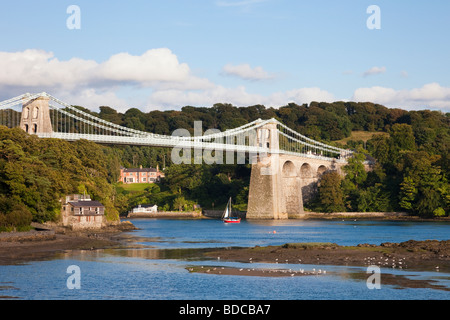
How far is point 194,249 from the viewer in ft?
134

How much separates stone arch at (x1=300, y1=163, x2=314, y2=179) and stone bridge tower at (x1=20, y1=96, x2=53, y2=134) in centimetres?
4454

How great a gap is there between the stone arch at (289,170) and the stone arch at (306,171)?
5.86 m

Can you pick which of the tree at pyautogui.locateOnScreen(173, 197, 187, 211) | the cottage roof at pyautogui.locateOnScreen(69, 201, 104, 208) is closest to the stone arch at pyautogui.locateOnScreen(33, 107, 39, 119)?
the cottage roof at pyautogui.locateOnScreen(69, 201, 104, 208)

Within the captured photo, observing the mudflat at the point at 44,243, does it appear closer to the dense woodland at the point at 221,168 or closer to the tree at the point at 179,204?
the dense woodland at the point at 221,168

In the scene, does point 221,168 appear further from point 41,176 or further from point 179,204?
point 41,176

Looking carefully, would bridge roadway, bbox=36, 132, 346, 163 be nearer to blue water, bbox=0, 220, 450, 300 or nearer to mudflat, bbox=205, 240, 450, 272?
mudflat, bbox=205, 240, 450, 272

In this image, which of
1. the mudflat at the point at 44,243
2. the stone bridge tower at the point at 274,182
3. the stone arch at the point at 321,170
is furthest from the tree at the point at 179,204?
the mudflat at the point at 44,243

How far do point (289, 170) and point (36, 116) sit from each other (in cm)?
3957

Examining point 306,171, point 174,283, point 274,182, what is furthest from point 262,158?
point 174,283

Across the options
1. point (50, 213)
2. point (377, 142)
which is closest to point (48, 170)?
point (50, 213)

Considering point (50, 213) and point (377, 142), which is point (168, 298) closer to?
point (50, 213)

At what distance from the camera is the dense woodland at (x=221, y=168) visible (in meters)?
44.8

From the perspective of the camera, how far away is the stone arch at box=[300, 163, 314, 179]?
93.4 m
